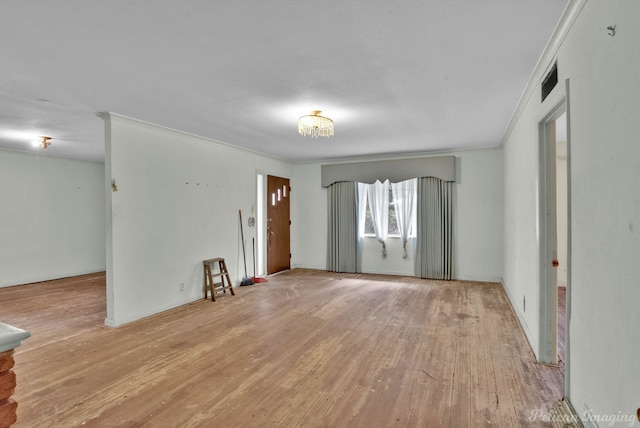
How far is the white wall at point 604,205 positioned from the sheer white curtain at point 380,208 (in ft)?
15.7

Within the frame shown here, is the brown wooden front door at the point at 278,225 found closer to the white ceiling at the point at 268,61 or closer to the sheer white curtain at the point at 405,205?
the sheer white curtain at the point at 405,205

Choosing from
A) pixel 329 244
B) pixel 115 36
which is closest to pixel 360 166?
pixel 329 244

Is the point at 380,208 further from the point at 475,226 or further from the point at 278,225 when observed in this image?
the point at 278,225

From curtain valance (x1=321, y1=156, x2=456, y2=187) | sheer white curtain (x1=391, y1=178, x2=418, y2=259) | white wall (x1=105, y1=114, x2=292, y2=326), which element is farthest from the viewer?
sheer white curtain (x1=391, y1=178, x2=418, y2=259)

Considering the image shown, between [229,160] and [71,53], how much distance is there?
3427mm

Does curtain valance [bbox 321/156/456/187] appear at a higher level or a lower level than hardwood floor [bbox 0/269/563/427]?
higher

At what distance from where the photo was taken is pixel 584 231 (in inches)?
72.5

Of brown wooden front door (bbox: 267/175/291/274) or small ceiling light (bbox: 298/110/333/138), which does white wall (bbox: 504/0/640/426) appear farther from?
brown wooden front door (bbox: 267/175/291/274)

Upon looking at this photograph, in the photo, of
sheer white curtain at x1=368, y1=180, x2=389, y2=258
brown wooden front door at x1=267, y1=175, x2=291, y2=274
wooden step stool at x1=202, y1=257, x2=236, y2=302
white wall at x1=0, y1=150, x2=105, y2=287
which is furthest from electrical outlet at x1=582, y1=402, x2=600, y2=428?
white wall at x1=0, y1=150, x2=105, y2=287

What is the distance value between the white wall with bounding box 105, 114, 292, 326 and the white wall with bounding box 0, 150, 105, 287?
3.89m

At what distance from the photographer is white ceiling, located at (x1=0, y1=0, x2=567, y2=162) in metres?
A: 1.93

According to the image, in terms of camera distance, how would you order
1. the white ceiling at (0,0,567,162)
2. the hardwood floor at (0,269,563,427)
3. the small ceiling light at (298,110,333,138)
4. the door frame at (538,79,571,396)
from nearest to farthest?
the white ceiling at (0,0,567,162), the hardwood floor at (0,269,563,427), the door frame at (538,79,571,396), the small ceiling light at (298,110,333,138)

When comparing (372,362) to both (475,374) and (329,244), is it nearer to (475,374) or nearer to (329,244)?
(475,374)

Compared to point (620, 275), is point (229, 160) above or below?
above
